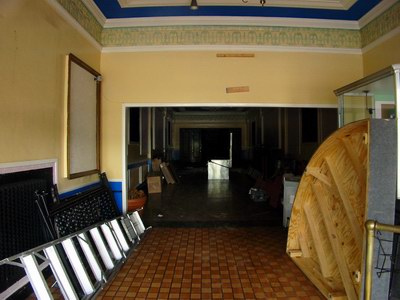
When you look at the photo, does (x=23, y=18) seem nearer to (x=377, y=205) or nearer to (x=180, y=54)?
(x=180, y=54)

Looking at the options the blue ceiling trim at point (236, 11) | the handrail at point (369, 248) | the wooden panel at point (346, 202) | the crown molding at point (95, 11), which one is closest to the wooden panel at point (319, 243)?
the wooden panel at point (346, 202)

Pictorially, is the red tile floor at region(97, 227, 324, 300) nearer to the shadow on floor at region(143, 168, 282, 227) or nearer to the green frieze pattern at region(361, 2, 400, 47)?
the shadow on floor at region(143, 168, 282, 227)

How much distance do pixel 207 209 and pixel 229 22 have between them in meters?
3.26

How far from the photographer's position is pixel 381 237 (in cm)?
181

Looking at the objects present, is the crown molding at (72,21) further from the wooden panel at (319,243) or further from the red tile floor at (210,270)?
the wooden panel at (319,243)

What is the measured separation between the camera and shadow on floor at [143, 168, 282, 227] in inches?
171

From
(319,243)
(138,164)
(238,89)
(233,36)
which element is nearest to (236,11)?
(233,36)

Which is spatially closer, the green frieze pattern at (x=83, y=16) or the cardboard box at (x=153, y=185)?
the green frieze pattern at (x=83, y=16)

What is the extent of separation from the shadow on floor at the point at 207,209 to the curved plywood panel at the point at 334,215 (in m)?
1.40

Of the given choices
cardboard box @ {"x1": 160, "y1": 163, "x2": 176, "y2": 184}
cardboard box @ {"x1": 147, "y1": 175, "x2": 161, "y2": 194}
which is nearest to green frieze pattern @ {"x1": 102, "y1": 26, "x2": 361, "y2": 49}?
cardboard box @ {"x1": 147, "y1": 175, "x2": 161, "y2": 194}

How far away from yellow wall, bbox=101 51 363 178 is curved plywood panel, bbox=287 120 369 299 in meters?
1.69

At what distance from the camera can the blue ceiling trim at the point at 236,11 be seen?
3619 millimetres

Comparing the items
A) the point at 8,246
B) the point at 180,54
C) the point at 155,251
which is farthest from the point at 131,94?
the point at 8,246

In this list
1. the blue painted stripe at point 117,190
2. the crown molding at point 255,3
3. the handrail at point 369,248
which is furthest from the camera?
the blue painted stripe at point 117,190
